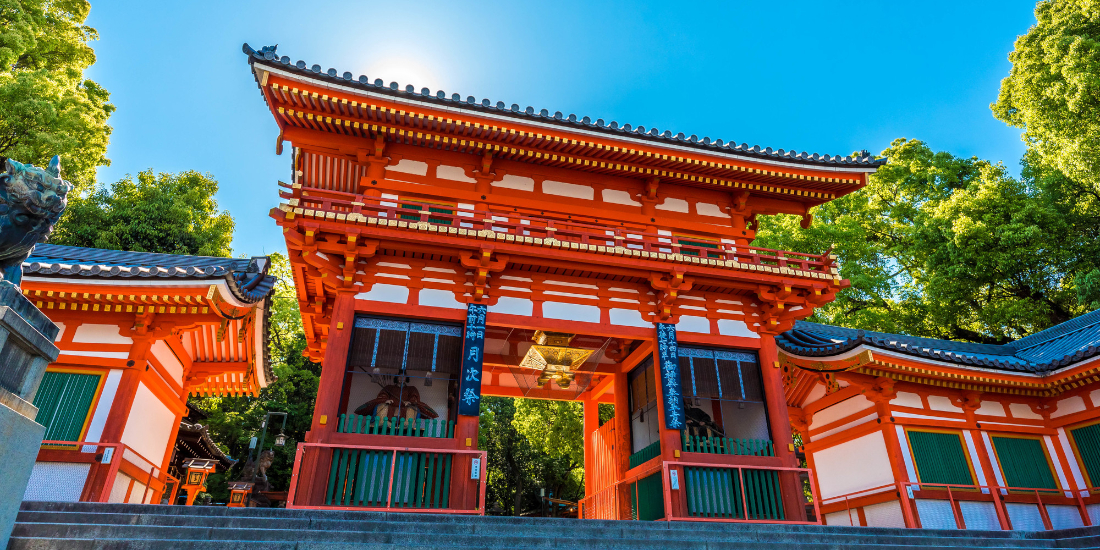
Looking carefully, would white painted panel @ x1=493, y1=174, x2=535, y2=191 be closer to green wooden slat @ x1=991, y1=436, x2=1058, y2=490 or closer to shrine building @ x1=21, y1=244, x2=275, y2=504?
shrine building @ x1=21, y1=244, x2=275, y2=504

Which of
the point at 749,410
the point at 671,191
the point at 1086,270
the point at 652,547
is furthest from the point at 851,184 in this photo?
the point at 1086,270

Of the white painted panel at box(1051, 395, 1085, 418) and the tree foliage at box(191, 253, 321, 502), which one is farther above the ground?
the tree foliage at box(191, 253, 321, 502)

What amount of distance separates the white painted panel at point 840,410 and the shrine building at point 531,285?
3323 millimetres

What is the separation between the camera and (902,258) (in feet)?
74.5

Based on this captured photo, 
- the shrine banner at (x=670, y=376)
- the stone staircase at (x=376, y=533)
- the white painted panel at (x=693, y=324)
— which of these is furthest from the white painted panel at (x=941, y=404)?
the shrine banner at (x=670, y=376)

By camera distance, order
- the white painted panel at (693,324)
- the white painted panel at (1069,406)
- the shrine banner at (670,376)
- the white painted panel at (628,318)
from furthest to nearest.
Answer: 1. the white painted panel at (1069,406)
2. the white painted panel at (693,324)
3. the white painted panel at (628,318)
4. the shrine banner at (670,376)

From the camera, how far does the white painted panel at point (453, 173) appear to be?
1130cm

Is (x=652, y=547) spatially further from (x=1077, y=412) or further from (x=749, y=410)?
(x=1077, y=412)

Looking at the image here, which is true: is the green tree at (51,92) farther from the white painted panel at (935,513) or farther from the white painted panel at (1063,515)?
the white painted panel at (1063,515)

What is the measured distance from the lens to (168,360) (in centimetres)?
1073

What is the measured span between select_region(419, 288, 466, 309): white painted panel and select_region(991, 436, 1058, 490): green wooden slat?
1187cm

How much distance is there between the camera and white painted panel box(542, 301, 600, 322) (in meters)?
10.4

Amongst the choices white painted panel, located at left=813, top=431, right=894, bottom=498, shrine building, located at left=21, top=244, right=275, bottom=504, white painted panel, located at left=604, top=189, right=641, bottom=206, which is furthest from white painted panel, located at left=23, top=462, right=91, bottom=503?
white painted panel, located at left=813, top=431, right=894, bottom=498

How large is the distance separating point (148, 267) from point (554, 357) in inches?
287
